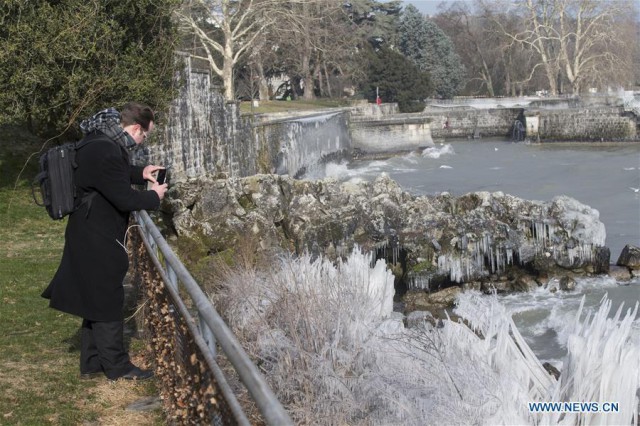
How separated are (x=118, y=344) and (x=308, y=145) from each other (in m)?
29.2

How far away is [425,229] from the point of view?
15.7m

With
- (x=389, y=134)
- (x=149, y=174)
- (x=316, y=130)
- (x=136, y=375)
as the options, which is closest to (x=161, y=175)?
(x=149, y=174)

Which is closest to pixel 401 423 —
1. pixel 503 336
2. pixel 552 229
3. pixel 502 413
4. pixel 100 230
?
pixel 502 413

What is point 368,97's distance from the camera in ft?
196

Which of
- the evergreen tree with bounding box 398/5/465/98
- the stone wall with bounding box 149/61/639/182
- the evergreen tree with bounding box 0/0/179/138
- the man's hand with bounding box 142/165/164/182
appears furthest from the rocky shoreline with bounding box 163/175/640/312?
the evergreen tree with bounding box 398/5/465/98

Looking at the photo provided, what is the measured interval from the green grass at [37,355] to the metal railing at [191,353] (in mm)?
412

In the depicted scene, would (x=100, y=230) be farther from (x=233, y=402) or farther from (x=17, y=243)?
(x=17, y=243)

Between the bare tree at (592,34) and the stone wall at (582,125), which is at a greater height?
the bare tree at (592,34)

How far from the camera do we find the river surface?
1339 centimetres

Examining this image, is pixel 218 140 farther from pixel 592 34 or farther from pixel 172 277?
pixel 592 34

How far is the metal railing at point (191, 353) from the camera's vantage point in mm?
2695

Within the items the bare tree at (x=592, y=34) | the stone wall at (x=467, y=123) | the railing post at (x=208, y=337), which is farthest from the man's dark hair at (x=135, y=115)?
the bare tree at (x=592, y=34)

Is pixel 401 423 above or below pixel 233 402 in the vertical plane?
below

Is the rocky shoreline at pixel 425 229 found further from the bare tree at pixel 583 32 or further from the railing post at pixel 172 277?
the bare tree at pixel 583 32
